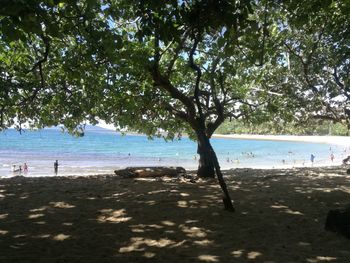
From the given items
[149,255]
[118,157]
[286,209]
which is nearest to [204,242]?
[149,255]

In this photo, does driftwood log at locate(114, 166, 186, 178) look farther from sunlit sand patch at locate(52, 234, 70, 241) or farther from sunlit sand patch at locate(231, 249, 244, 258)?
sunlit sand patch at locate(231, 249, 244, 258)

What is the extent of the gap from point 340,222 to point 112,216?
152 inches

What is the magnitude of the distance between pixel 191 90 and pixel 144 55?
17.9ft

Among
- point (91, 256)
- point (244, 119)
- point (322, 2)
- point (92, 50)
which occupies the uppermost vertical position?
point (322, 2)

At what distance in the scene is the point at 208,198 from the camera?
28.3ft

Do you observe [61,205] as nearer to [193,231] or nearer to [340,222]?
[193,231]

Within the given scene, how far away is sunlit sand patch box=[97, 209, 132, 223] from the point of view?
276 inches

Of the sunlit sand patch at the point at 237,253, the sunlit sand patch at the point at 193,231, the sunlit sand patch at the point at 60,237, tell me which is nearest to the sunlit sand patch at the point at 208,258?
the sunlit sand patch at the point at 237,253

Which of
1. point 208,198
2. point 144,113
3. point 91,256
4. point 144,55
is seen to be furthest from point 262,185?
point 91,256

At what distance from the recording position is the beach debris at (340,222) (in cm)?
594

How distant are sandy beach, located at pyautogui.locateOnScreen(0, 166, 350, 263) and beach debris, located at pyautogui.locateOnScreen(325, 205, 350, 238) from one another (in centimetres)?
11

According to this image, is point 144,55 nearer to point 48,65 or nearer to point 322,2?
point 48,65

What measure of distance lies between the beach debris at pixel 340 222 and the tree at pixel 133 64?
182 centimetres

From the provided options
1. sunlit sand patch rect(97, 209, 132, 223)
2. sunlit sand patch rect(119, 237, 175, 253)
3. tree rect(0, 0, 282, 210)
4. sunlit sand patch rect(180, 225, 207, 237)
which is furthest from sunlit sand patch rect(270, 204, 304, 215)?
sunlit sand patch rect(97, 209, 132, 223)
